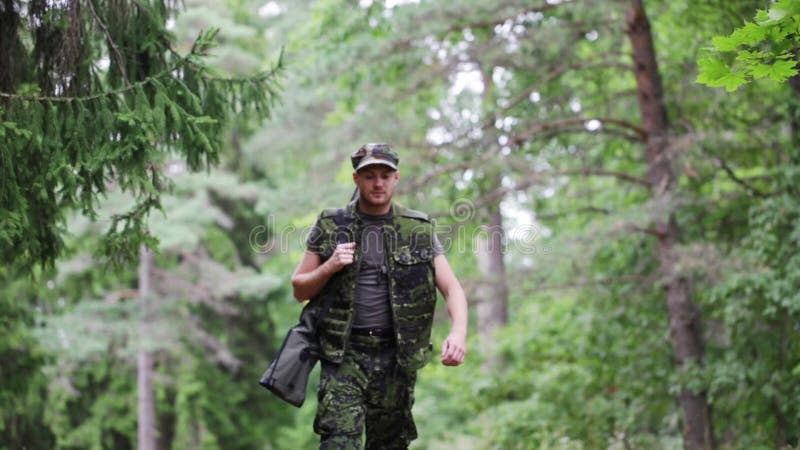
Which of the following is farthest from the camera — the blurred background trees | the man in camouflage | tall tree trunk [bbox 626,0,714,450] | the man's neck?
tall tree trunk [bbox 626,0,714,450]

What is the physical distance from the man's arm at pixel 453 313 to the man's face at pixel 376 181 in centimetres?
52

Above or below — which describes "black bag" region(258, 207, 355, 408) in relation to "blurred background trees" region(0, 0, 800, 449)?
below

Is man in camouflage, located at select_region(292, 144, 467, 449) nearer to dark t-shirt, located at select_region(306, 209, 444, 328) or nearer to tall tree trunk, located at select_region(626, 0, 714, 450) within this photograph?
dark t-shirt, located at select_region(306, 209, 444, 328)

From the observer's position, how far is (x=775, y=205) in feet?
31.3

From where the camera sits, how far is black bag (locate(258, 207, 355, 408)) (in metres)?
5.04

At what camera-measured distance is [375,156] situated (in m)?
5.07

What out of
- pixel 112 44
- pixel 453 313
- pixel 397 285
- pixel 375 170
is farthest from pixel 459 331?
pixel 112 44

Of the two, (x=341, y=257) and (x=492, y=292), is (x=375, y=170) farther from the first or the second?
(x=492, y=292)

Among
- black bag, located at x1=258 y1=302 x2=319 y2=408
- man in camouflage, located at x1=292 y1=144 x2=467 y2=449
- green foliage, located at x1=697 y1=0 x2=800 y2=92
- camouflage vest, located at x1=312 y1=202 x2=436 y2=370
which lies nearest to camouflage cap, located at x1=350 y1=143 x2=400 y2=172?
man in camouflage, located at x1=292 y1=144 x2=467 y2=449

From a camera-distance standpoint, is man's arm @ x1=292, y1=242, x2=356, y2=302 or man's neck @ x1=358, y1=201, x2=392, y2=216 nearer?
man's arm @ x1=292, y1=242, x2=356, y2=302

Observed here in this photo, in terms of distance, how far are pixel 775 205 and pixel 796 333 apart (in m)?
1.42

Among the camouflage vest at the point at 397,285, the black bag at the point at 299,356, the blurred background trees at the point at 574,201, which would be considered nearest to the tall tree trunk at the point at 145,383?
the blurred background trees at the point at 574,201

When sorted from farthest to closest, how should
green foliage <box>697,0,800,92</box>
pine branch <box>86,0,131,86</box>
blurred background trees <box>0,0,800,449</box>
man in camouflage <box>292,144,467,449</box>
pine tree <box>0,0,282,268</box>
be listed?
blurred background trees <box>0,0,800,449</box>, pine branch <box>86,0,131,86</box>, pine tree <box>0,0,282,268</box>, man in camouflage <box>292,144,467,449</box>, green foliage <box>697,0,800,92</box>

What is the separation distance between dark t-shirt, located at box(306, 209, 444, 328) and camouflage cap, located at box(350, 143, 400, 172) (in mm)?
384
